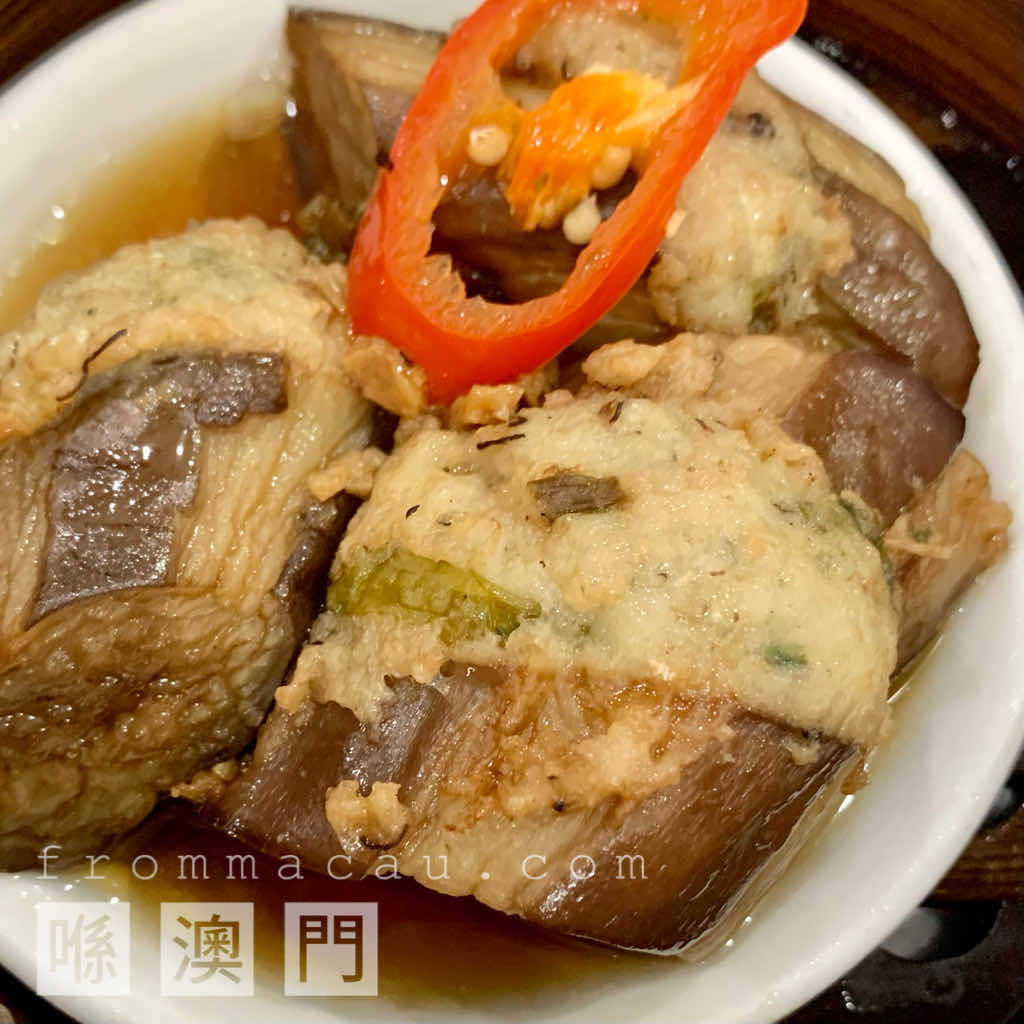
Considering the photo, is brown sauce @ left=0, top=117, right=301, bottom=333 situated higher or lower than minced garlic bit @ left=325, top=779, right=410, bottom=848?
higher

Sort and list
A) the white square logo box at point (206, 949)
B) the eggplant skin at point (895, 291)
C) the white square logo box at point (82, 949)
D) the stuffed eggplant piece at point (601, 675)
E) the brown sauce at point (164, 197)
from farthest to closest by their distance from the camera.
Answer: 1. the brown sauce at point (164, 197)
2. the eggplant skin at point (895, 291)
3. the white square logo box at point (206, 949)
4. the white square logo box at point (82, 949)
5. the stuffed eggplant piece at point (601, 675)

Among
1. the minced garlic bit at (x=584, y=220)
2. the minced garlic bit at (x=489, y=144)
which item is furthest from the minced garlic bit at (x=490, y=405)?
the minced garlic bit at (x=489, y=144)

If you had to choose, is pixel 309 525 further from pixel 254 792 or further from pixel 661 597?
pixel 661 597

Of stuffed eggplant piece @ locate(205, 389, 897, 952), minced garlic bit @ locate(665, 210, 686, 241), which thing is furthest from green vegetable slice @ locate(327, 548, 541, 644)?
minced garlic bit @ locate(665, 210, 686, 241)

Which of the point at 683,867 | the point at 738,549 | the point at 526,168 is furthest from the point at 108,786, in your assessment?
A: the point at 526,168

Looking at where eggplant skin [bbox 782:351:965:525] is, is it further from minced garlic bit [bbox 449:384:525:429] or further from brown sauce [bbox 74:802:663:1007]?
brown sauce [bbox 74:802:663:1007]

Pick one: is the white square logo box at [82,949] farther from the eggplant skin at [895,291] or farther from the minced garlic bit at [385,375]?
the eggplant skin at [895,291]
